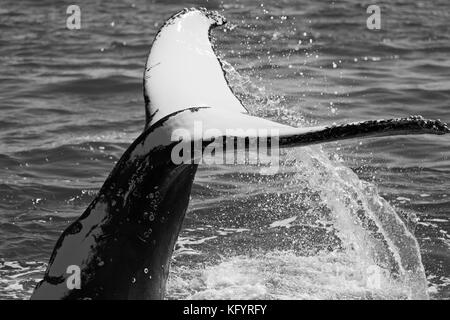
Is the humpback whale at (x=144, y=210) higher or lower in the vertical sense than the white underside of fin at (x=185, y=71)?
lower

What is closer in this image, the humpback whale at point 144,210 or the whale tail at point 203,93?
the whale tail at point 203,93

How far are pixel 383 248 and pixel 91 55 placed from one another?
9042 mm

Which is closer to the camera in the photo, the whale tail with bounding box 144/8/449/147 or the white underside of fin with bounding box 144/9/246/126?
the whale tail with bounding box 144/8/449/147

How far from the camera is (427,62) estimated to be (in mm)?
15086

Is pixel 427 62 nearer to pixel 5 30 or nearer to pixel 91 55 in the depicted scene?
pixel 91 55

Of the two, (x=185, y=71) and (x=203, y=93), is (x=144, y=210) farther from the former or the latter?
(x=185, y=71)

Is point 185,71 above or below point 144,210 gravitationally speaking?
above

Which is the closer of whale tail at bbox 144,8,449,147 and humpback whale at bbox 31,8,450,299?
whale tail at bbox 144,8,449,147

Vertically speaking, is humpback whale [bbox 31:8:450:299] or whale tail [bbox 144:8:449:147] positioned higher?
whale tail [bbox 144:8:449:147]

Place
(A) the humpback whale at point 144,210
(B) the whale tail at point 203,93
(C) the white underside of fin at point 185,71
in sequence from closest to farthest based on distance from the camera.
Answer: (B) the whale tail at point 203,93
(A) the humpback whale at point 144,210
(C) the white underside of fin at point 185,71

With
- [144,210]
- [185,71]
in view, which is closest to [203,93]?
[185,71]

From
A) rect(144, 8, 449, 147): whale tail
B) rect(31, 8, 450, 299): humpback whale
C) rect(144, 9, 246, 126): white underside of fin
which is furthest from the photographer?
rect(144, 9, 246, 126): white underside of fin

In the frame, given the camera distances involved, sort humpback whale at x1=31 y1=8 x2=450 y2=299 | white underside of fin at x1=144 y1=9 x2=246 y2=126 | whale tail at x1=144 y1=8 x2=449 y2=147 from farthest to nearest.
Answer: white underside of fin at x1=144 y1=9 x2=246 y2=126
humpback whale at x1=31 y1=8 x2=450 y2=299
whale tail at x1=144 y1=8 x2=449 y2=147

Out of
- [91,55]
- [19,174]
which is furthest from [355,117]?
[91,55]
